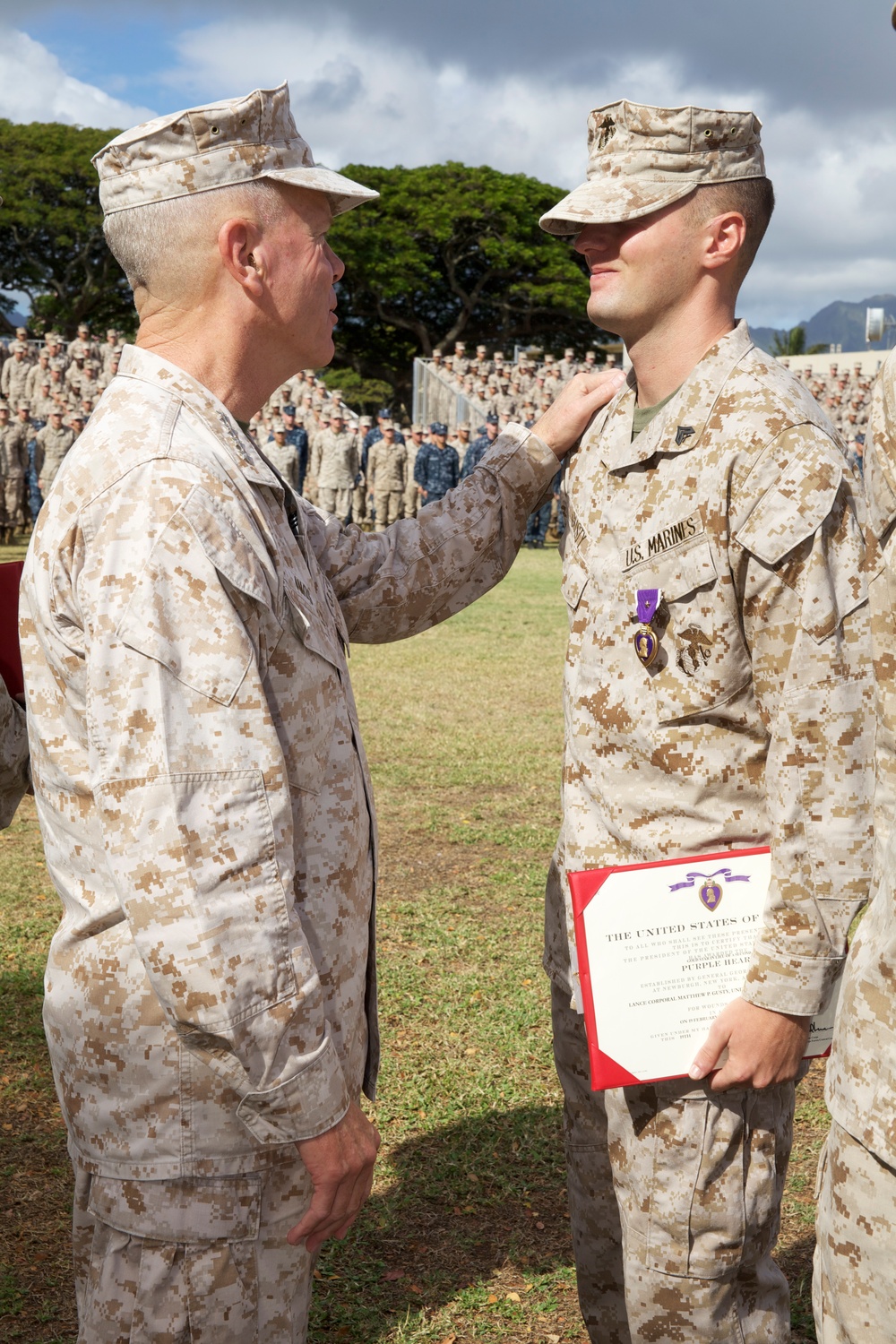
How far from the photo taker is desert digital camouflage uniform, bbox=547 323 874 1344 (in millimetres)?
2014

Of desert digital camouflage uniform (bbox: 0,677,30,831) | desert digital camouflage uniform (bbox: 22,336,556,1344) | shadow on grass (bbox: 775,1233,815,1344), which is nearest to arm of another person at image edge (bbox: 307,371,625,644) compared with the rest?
desert digital camouflage uniform (bbox: 22,336,556,1344)

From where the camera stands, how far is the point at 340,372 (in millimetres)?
52031

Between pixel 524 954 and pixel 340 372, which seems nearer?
pixel 524 954

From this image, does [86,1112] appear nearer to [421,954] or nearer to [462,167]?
[421,954]

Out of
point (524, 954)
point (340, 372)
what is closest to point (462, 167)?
point (340, 372)

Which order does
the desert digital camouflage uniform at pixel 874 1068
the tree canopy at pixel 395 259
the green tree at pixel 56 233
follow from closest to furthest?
the desert digital camouflage uniform at pixel 874 1068 < the green tree at pixel 56 233 < the tree canopy at pixel 395 259

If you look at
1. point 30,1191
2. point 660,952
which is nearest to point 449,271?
point 30,1191

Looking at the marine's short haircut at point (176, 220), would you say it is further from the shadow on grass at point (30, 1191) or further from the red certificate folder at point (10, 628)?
the shadow on grass at point (30, 1191)

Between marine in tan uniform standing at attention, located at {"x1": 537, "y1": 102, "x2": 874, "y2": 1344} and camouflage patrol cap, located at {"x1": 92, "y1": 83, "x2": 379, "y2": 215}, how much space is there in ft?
2.00

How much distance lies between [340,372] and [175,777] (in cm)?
5206

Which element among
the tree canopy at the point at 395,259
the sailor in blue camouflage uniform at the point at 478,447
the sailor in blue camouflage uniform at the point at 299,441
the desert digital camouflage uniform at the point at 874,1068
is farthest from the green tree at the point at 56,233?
the desert digital camouflage uniform at the point at 874,1068

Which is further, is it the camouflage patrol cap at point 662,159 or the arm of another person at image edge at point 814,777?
the camouflage patrol cap at point 662,159

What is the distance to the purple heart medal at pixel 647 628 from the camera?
2.21 metres

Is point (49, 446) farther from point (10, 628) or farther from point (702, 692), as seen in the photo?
point (702, 692)
